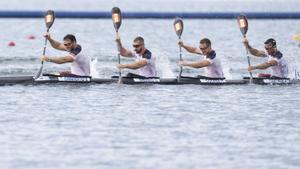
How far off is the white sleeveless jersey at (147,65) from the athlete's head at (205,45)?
1.50 metres

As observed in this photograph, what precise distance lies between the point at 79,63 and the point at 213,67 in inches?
Answer: 159

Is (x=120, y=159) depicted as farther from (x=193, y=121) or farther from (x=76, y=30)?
(x=76, y=30)

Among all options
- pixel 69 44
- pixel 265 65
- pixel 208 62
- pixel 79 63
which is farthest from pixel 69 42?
pixel 265 65

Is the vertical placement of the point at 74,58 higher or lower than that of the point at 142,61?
higher

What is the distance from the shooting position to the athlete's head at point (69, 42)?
32.1 m

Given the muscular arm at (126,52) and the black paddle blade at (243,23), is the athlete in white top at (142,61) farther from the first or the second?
the black paddle blade at (243,23)

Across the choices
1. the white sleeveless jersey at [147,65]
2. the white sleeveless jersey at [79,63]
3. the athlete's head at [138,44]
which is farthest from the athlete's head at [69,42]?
the white sleeveless jersey at [147,65]

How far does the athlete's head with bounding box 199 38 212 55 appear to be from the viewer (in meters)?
32.8

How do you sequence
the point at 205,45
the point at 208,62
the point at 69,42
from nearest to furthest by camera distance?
the point at 69,42, the point at 205,45, the point at 208,62

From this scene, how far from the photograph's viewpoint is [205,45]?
3288 cm

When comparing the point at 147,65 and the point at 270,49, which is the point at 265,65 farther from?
the point at 147,65

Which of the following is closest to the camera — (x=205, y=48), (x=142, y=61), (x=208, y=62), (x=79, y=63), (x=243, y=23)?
(x=79, y=63)

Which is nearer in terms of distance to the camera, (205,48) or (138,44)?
(138,44)

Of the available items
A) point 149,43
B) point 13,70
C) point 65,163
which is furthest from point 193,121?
point 149,43
